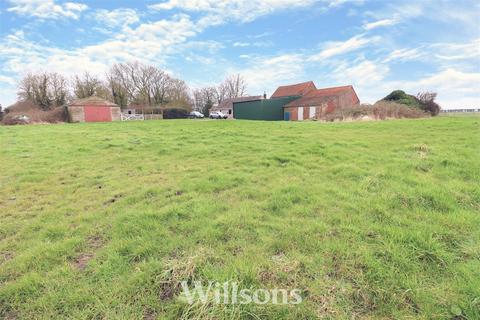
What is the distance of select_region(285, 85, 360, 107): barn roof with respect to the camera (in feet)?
99.8

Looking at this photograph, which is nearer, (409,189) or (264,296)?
(264,296)

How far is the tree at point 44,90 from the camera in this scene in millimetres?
40688

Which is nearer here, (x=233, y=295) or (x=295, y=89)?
(x=233, y=295)

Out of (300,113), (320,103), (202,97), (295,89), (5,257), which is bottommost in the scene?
(5,257)

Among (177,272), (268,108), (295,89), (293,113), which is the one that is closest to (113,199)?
(177,272)

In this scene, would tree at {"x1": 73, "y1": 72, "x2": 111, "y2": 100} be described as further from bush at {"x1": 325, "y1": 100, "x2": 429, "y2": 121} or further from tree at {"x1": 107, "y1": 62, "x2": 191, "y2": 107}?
bush at {"x1": 325, "y1": 100, "x2": 429, "y2": 121}

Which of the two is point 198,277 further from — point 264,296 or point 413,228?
point 413,228

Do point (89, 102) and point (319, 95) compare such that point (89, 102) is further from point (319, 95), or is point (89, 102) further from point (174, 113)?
point (319, 95)

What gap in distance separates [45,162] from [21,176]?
146 centimetres

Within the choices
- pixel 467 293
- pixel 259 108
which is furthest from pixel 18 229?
pixel 259 108

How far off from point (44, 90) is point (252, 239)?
5469 centimetres

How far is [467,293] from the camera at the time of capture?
188cm

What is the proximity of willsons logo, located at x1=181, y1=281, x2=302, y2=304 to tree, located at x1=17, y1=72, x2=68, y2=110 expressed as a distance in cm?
5325

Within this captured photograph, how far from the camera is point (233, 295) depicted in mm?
1944
